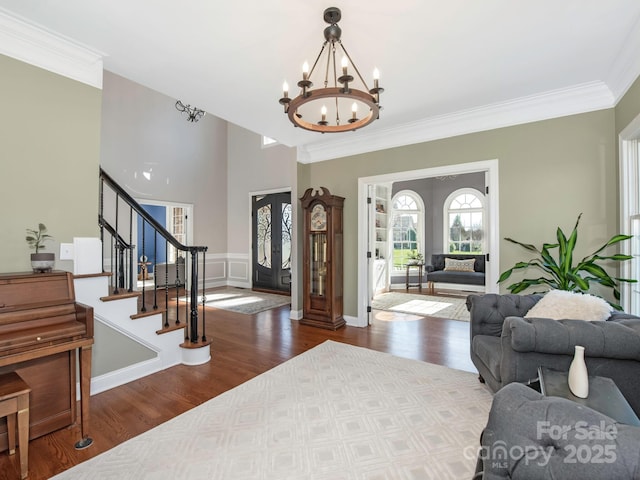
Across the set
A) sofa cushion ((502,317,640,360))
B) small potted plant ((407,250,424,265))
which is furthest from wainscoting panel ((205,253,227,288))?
sofa cushion ((502,317,640,360))

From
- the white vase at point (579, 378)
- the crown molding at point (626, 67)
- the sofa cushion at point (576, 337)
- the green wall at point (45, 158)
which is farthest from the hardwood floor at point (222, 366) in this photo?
the crown molding at point (626, 67)

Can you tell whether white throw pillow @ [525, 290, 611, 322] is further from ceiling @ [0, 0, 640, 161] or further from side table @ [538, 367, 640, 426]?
ceiling @ [0, 0, 640, 161]

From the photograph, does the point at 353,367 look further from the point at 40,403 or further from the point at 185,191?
the point at 185,191

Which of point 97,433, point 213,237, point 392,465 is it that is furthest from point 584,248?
point 213,237

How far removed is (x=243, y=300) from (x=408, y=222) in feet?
15.5

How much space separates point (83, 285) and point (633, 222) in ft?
14.9

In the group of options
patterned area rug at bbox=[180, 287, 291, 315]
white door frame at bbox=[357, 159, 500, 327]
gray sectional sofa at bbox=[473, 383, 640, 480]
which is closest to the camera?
gray sectional sofa at bbox=[473, 383, 640, 480]

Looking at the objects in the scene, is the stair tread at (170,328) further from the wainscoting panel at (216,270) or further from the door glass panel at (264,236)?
the wainscoting panel at (216,270)

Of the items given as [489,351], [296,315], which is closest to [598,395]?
[489,351]

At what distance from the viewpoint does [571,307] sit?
2.18 metres

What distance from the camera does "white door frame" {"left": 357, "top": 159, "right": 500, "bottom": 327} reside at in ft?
11.3

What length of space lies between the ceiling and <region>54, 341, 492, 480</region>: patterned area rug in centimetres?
272

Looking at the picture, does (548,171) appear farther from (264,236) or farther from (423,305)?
(264,236)

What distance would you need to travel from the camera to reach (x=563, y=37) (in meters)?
2.26
